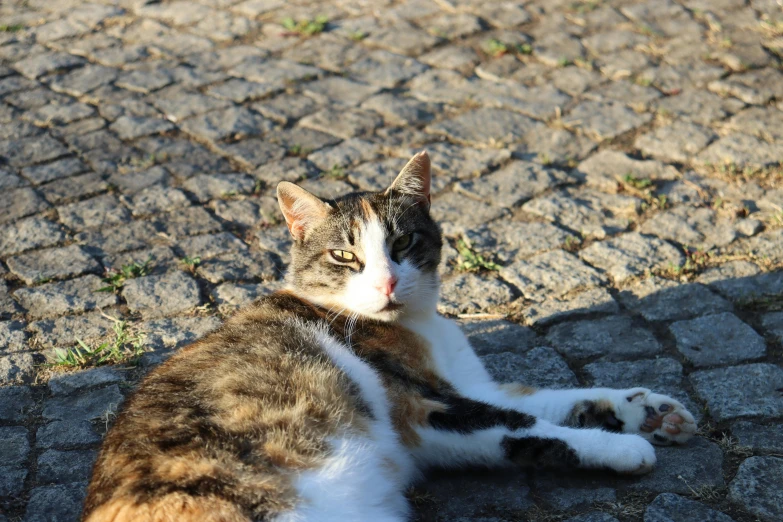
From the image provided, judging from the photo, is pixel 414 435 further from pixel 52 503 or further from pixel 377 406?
pixel 52 503

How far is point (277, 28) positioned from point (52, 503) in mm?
6374

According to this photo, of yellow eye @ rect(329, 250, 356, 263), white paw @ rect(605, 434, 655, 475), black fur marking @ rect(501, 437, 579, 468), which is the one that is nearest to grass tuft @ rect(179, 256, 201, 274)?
yellow eye @ rect(329, 250, 356, 263)

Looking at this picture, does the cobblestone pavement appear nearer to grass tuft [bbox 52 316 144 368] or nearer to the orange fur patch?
grass tuft [bbox 52 316 144 368]

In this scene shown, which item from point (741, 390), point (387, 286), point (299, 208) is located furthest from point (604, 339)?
point (299, 208)

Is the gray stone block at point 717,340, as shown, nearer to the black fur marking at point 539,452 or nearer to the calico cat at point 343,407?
the calico cat at point 343,407

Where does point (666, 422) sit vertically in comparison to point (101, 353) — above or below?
above

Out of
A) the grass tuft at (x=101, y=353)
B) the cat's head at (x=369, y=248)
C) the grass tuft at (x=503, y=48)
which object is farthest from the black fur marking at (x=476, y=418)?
the grass tuft at (x=503, y=48)

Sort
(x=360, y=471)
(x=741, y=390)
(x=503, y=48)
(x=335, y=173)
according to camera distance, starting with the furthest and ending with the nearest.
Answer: (x=503, y=48) < (x=335, y=173) < (x=741, y=390) < (x=360, y=471)

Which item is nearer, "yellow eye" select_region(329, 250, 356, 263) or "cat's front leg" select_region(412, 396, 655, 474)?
"cat's front leg" select_region(412, 396, 655, 474)

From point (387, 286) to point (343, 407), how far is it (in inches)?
29.0

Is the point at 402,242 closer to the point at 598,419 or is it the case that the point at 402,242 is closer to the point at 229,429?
the point at 598,419

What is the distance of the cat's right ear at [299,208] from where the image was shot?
13.6ft

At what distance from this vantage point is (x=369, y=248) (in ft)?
13.0

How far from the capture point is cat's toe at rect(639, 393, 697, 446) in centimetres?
358
